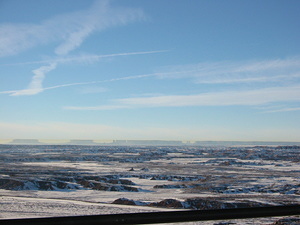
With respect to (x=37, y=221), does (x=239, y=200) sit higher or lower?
lower

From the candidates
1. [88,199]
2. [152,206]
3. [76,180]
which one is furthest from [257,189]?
[76,180]

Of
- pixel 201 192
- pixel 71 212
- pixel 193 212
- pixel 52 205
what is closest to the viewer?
pixel 193 212

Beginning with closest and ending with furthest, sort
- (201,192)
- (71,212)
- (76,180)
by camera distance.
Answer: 1. (71,212)
2. (201,192)
3. (76,180)

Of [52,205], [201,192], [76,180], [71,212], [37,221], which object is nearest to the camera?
[37,221]

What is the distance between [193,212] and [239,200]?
11907mm

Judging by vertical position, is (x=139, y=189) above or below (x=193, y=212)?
below

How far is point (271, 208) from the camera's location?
4.93 feet

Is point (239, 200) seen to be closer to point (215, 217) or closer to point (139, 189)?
point (139, 189)

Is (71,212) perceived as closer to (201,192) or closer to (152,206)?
(152,206)

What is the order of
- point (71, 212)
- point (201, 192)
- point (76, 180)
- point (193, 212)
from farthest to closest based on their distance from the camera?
point (76, 180) → point (201, 192) → point (71, 212) → point (193, 212)

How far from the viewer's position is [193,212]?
1414mm

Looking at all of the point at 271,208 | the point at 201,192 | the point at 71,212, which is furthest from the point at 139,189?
the point at 271,208

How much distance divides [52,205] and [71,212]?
168 cm

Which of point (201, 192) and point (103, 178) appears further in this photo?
point (103, 178)
